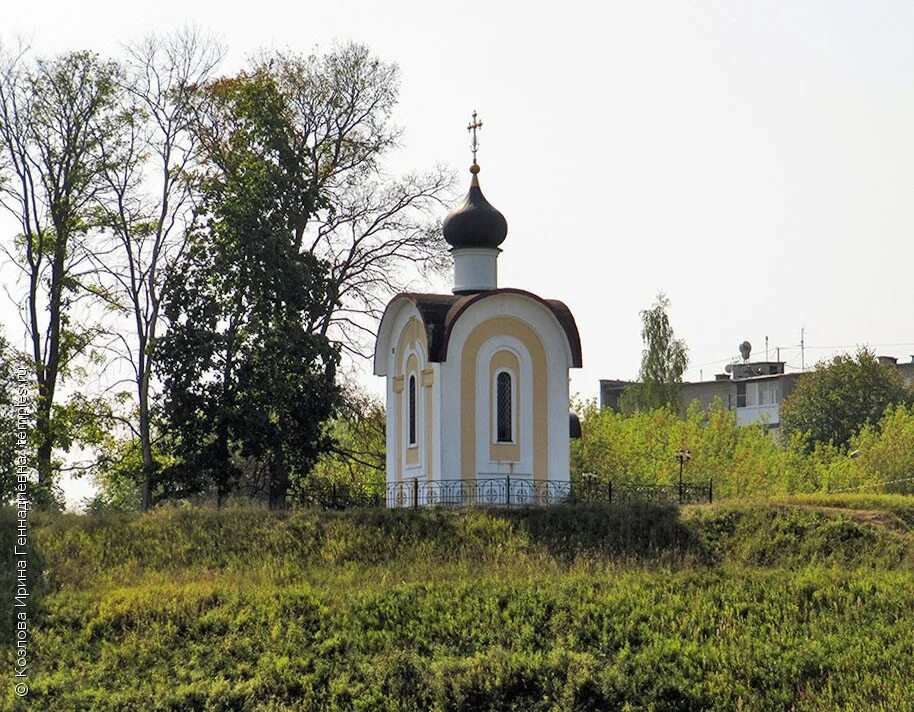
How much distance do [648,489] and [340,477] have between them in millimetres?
8929

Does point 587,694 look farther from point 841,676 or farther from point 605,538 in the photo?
point 605,538

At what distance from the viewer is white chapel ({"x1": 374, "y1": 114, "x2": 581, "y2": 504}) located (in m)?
27.7

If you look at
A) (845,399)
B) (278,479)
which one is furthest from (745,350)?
(278,479)

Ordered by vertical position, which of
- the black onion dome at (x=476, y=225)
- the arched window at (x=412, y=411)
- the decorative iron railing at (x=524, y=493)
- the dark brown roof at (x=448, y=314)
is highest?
the black onion dome at (x=476, y=225)

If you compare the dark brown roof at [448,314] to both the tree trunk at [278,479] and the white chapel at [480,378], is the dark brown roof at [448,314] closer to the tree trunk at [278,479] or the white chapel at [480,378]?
the white chapel at [480,378]

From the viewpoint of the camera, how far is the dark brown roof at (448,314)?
27688 millimetres

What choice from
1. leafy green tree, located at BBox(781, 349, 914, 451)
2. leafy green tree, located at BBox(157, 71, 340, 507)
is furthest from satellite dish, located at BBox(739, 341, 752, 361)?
leafy green tree, located at BBox(157, 71, 340, 507)

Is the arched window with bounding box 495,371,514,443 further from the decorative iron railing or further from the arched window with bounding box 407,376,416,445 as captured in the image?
the arched window with bounding box 407,376,416,445

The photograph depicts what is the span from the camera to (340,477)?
34.8 metres

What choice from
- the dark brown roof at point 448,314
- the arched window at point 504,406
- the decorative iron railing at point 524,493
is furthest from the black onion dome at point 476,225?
the decorative iron railing at point 524,493

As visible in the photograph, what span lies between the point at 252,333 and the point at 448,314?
4.60 m

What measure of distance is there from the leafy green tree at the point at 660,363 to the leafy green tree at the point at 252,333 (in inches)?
928

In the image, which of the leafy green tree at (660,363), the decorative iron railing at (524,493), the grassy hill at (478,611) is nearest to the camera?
the grassy hill at (478,611)

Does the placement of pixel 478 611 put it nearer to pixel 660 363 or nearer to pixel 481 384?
pixel 481 384
